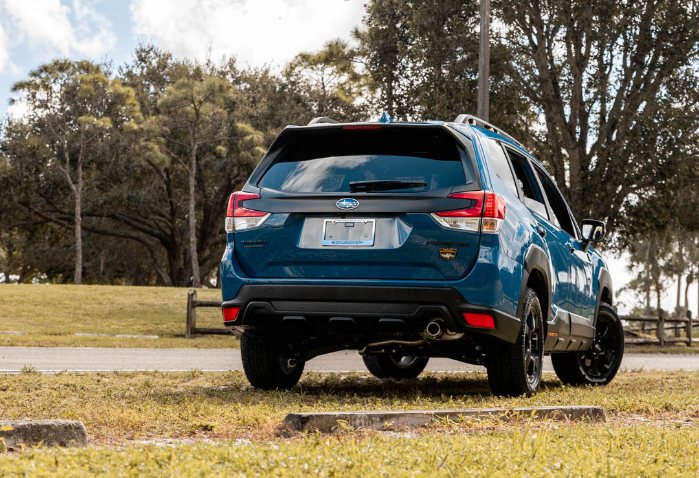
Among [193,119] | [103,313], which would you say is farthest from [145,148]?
[103,313]

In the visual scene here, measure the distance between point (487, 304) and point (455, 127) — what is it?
1442 mm

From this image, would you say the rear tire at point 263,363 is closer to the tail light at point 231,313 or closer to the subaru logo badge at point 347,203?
the tail light at point 231,313

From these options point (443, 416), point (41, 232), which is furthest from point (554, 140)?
point (41, 232)

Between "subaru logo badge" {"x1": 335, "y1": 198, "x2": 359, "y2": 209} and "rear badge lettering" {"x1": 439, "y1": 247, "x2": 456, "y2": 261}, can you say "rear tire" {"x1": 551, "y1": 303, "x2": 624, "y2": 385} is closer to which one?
"rear badge lettering" {"x1": 439, "y1": 247, "x2": 456, "y2": 261}

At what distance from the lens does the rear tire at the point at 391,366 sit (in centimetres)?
1033

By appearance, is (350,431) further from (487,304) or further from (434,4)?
(434,4)

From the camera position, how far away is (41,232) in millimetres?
51781

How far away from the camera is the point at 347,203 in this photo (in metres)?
7.39

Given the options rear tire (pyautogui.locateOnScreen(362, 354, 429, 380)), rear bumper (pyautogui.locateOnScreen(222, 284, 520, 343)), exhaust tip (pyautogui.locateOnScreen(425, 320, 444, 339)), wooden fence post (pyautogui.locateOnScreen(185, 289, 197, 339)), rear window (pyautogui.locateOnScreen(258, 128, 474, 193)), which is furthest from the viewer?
wooden fence post (pyautogui.locateOnScreen(185, 289, 197, 339))

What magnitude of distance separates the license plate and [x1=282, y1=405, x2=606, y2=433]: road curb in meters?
1.72

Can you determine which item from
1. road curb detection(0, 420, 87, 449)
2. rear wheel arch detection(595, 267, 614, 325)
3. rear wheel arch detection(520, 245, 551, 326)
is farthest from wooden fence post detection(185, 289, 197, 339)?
road curb detection(0, 420, 87, 449)

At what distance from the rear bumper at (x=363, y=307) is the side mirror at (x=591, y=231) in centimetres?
301

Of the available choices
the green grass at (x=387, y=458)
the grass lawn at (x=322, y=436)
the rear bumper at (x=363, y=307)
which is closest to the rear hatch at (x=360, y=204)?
the rear bumper at (x=363, y=307)

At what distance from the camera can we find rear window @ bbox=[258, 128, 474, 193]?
7.49m
